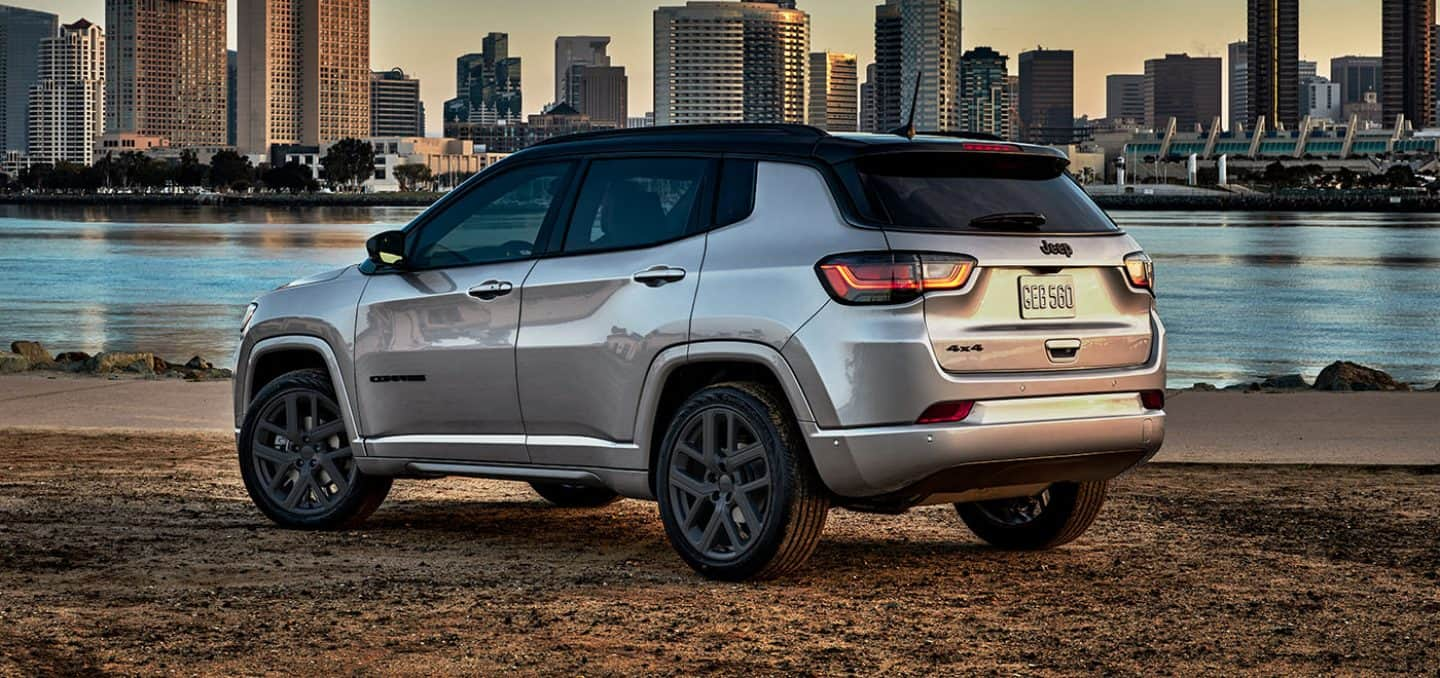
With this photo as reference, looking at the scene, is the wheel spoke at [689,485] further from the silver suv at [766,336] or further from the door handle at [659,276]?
the door handle at [659,276]

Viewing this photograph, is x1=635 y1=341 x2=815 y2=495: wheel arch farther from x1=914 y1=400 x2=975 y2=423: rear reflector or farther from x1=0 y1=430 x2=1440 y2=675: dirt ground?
x1=0 y1=430 x2=1440 y2=675: dirt ground

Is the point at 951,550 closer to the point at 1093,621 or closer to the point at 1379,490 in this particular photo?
the point at 1093,621

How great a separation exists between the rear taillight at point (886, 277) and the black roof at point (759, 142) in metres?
0.49

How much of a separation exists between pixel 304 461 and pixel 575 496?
53.2 inches

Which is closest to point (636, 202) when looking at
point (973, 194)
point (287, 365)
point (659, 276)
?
point (659, 276)

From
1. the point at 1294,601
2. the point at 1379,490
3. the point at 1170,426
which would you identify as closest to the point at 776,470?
the point at 1294,601

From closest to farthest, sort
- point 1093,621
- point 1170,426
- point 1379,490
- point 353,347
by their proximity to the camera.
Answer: point 1093,621, point 353,347, point 1379,490, point 1170,426

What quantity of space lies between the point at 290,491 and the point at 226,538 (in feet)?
1.39

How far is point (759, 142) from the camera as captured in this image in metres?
7.33

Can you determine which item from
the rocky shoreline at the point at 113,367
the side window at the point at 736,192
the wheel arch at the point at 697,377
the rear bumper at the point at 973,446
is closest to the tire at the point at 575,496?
the wheel arch at the point at 697,377

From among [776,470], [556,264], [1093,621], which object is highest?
[556,264]

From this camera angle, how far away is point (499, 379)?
7.84 metres

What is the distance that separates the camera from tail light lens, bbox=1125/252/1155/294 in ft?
23.8

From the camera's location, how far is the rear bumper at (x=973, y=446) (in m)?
6.67
